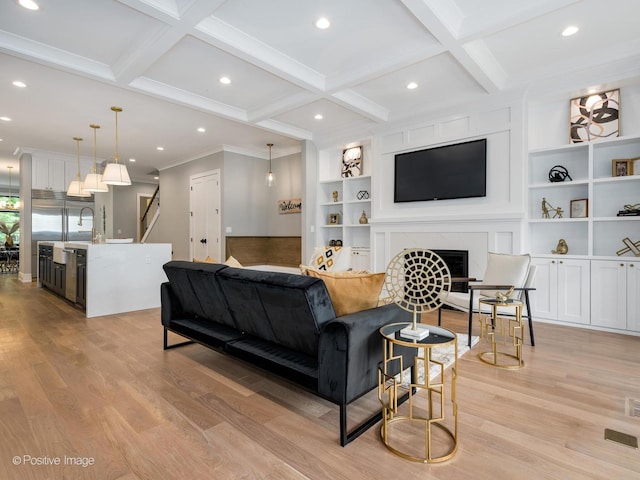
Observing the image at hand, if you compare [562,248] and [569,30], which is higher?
[569,30]

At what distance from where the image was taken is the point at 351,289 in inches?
79.2

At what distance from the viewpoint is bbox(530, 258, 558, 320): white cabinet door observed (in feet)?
13.4

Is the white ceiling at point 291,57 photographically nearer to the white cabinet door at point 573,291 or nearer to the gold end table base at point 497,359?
the white cabinet door at point 573,291

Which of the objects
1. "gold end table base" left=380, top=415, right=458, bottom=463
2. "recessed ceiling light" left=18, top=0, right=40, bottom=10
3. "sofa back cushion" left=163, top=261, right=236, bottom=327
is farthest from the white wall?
"recessed ceiling light" left=18, top=0, right=40, bottom=10

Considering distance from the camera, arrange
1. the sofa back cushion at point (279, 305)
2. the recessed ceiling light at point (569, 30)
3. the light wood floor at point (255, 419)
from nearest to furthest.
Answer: the light wood floor at point (255, 419)
the sofa back cushion at point (279, 305)
the recessed ceiling light at point (569, 30)

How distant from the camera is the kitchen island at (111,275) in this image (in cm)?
445

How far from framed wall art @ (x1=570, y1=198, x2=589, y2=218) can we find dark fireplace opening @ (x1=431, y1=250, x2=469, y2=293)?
4.20 ft

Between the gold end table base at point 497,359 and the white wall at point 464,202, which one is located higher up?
the white wall at point 464,202

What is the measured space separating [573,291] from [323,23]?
3.94m

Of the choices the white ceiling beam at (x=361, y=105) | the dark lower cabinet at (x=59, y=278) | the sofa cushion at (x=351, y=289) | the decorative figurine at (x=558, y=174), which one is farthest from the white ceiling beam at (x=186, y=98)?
the decorative figurine at (x=558, y=174)

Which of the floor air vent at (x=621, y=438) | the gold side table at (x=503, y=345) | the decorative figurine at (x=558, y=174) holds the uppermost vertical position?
the decorative figurine at (x=558, y=174)

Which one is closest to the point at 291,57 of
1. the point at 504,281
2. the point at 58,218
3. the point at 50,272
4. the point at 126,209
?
the point at 504,281

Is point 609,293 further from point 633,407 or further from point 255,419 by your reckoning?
point 255,419

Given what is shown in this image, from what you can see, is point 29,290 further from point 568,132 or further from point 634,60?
point 634,60
